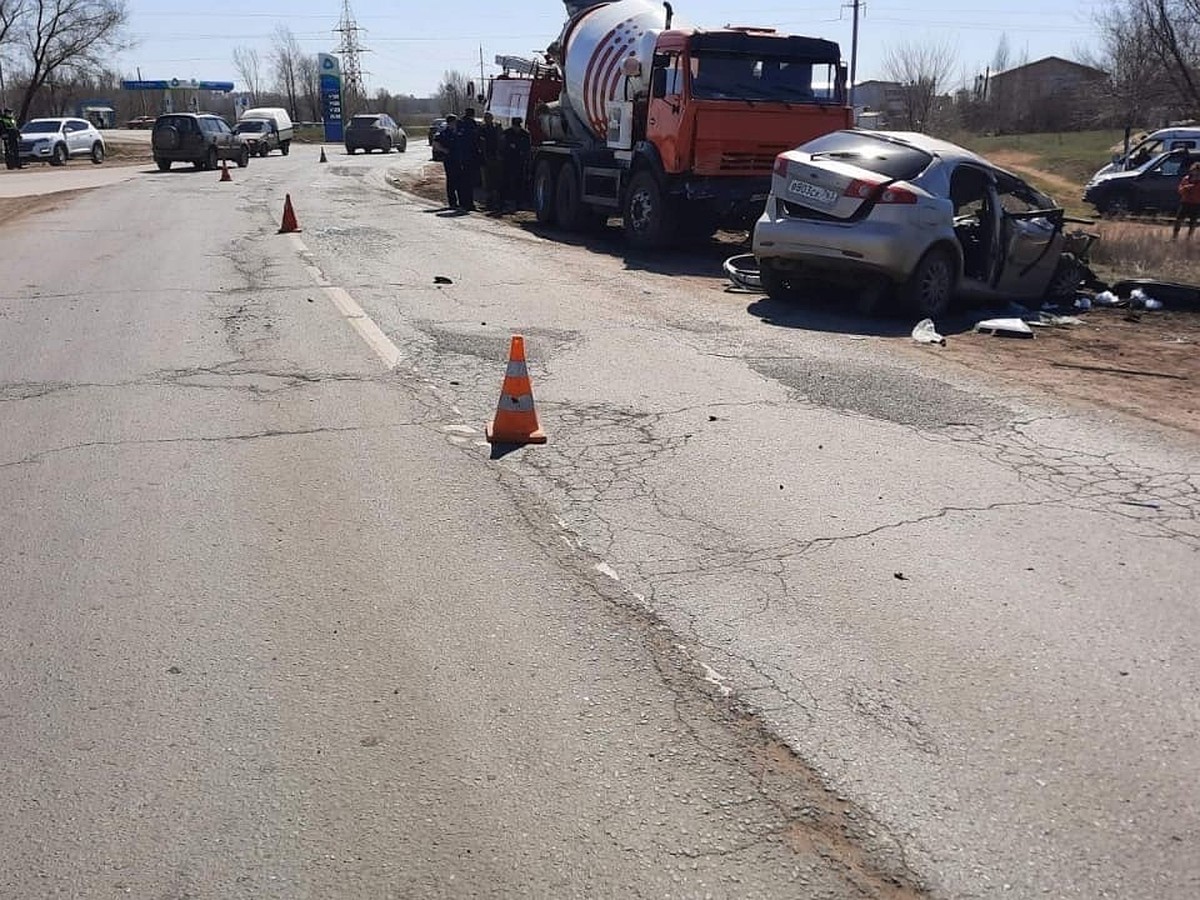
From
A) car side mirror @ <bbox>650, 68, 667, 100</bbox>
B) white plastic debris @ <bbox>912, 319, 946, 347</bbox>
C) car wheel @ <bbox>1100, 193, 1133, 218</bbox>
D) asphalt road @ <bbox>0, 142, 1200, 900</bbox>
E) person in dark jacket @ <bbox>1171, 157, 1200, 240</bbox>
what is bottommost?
asphalt road @ <bbox>0, 142, 1200, 900</bbox>

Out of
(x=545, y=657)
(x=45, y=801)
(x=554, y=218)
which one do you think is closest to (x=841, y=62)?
(x=554, y=218)

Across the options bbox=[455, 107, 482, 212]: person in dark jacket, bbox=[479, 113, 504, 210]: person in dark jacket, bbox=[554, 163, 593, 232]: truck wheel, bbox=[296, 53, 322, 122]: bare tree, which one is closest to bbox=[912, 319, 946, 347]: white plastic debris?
bbox=[554, 163, 593, 232]: truck wheel

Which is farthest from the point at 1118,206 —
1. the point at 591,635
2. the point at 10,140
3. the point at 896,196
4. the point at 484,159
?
the point at 10,140

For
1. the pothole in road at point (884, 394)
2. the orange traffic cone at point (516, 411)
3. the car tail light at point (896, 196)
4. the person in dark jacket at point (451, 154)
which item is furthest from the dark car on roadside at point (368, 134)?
the orange traffic cone at point (516, 411)

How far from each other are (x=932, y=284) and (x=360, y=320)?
545cm

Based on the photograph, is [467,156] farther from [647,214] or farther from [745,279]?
[745,279]

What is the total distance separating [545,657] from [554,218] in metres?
16.9

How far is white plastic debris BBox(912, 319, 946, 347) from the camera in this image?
993 cm

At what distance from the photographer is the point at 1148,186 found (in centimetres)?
2491

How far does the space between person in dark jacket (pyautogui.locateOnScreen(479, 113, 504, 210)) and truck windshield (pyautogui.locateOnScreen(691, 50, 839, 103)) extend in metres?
8.19

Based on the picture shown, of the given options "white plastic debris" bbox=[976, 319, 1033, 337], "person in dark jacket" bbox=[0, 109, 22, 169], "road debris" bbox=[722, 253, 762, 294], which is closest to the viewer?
"white plastic debris" bbox=[976, 319, 1033, 337]

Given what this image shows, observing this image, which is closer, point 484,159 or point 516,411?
point 516,411

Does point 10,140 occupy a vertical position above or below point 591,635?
above

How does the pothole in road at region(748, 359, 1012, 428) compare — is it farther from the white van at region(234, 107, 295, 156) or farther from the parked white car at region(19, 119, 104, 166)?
the white van at region(234, 107, 295, 156)
